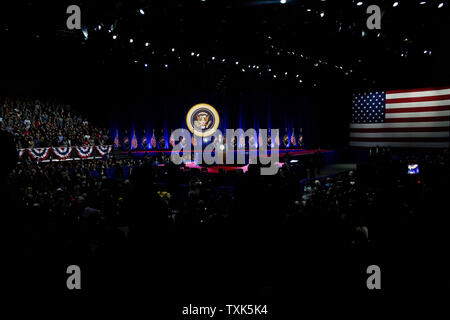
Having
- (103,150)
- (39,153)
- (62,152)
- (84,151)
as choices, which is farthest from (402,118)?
(39,153)

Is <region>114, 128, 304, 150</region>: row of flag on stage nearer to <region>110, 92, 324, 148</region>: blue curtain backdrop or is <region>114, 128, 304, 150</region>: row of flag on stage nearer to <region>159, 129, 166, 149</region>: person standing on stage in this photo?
<region>159, 129, 166, 149</region>: person standing on stage

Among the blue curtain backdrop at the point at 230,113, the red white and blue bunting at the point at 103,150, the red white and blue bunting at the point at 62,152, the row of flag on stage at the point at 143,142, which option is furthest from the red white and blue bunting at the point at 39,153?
the blue curtain backdrop at the point at 230,113

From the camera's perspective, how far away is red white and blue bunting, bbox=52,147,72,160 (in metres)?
19.8

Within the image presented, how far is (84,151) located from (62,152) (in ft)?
4.85

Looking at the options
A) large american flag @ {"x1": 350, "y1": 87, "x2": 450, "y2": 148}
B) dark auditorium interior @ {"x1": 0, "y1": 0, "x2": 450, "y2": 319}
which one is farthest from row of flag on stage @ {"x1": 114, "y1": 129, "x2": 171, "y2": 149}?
large american flag @ {"x1": 350, "y1": 87, "x2": 450, "y2": 148}

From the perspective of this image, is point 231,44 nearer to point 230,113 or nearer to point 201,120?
point 201,120

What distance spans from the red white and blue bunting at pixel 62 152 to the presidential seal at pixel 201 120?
37.5 ft

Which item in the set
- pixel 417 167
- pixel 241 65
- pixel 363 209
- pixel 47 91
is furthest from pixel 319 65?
pixel 47 91

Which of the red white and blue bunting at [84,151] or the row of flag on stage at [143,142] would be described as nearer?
the red white and blue bunting at [84,151]

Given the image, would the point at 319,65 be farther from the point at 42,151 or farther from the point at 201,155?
the point at 42,151

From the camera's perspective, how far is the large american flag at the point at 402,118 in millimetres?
20047

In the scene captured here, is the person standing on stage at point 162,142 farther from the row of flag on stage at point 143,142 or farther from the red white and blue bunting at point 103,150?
the red white and blue bunting at point 103,150

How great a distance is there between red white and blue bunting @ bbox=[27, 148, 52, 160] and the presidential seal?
12.7 metres

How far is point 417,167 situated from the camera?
1394cm
